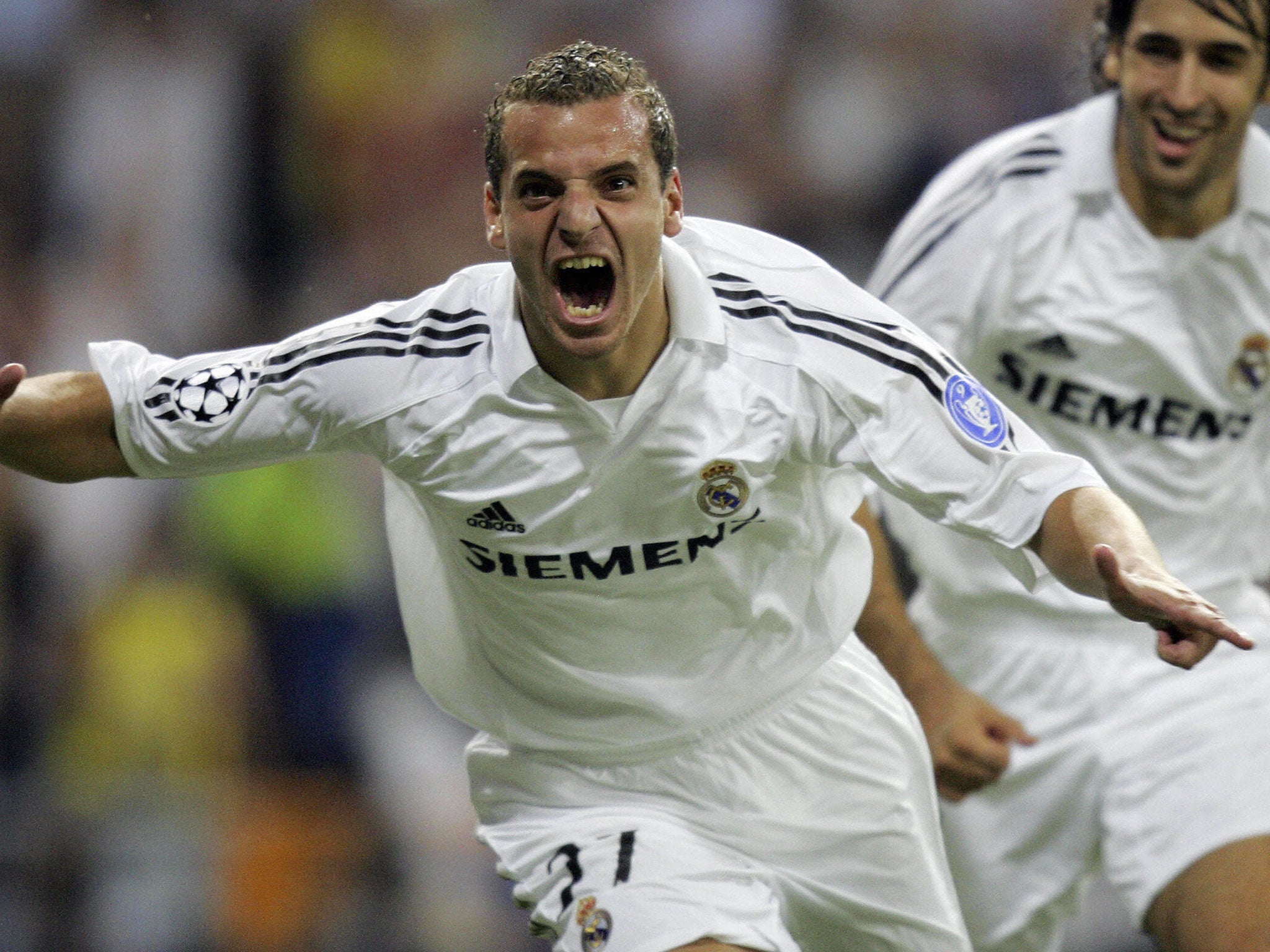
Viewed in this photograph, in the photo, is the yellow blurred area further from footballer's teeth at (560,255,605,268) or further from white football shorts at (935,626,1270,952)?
footballer's teeth at (560,255,605,268)

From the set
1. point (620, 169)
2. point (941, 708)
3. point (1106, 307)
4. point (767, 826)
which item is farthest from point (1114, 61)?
point (767, 826)

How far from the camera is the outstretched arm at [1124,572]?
7.64 ft

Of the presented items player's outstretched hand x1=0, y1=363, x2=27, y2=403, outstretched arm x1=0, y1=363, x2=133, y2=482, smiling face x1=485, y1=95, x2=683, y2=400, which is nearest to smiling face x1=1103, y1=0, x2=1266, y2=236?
smiling face x1=485, y1=95, x2=683, y2=400

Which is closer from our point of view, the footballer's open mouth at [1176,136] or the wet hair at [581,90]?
the wet hair at [581,90]

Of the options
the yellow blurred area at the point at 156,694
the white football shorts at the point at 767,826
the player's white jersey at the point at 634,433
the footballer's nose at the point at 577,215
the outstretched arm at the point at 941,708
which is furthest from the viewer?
the yellow blurred area at the point at 156,694

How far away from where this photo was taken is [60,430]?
2865 millimetres

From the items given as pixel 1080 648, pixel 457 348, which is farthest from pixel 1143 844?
pixel 457 348

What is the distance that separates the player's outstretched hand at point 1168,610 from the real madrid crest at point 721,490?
24.1 inches

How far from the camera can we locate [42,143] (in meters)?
7.14

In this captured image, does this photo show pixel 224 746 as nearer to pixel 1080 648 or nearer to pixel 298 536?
pixel 298 536

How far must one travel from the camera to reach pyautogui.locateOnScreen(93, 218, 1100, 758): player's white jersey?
2.79 meters

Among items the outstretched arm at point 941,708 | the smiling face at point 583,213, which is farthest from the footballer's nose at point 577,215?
the outstretched arm at point 941,708

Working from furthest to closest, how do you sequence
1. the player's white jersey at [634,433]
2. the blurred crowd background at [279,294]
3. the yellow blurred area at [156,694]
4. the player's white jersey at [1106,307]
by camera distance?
1. the yellow blurred area at [156,694]
2. the blurred crowd background at [279,294]
3. the player's white jersey at [1106,307]
4. the player's white jersey at [634,433]

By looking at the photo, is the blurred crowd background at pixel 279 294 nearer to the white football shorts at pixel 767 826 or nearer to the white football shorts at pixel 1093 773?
the white football shorts at pixel 1093 773
